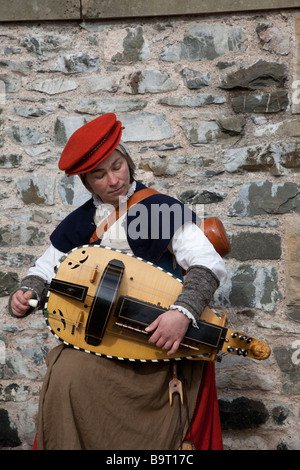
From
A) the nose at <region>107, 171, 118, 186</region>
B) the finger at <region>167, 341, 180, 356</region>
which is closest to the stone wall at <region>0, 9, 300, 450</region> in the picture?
the nose at <region>107, 171, 118, 186</region>

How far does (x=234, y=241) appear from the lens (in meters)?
2.96

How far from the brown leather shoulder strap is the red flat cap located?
23 centimetres

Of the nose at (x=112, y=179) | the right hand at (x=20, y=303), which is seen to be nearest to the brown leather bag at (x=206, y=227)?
the nose at (x=112, y=179)

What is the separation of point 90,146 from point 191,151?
0.99 m

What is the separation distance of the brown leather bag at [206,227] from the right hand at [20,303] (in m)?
0.34

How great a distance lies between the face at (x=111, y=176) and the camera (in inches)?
86.0

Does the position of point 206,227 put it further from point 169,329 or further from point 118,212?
point 169,329

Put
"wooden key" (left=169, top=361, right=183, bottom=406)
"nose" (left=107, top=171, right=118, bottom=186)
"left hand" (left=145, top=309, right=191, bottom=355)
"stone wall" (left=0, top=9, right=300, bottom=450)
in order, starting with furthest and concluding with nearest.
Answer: "stone wall" (left=0, top=9, right=300, bottom=450) < "nose" (left=107, top=171, right=118, bottom=186) < "wooden key" (left=169, top=361, right=183, bottom=406) < "left hand" (left=145, top=309, right=191, bottom=355)

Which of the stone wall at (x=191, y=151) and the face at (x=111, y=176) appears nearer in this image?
the face at (x=111, y=176)

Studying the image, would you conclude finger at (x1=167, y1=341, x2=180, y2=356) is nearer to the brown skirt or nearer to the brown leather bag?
the brown skirt

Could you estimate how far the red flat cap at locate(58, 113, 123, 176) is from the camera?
2.13m

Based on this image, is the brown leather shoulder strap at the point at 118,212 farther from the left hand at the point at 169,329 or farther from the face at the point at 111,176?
A: the left hand at the point at 169,329

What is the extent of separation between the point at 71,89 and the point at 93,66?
0.17 m

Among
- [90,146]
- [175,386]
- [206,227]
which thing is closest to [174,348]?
[175,386]
